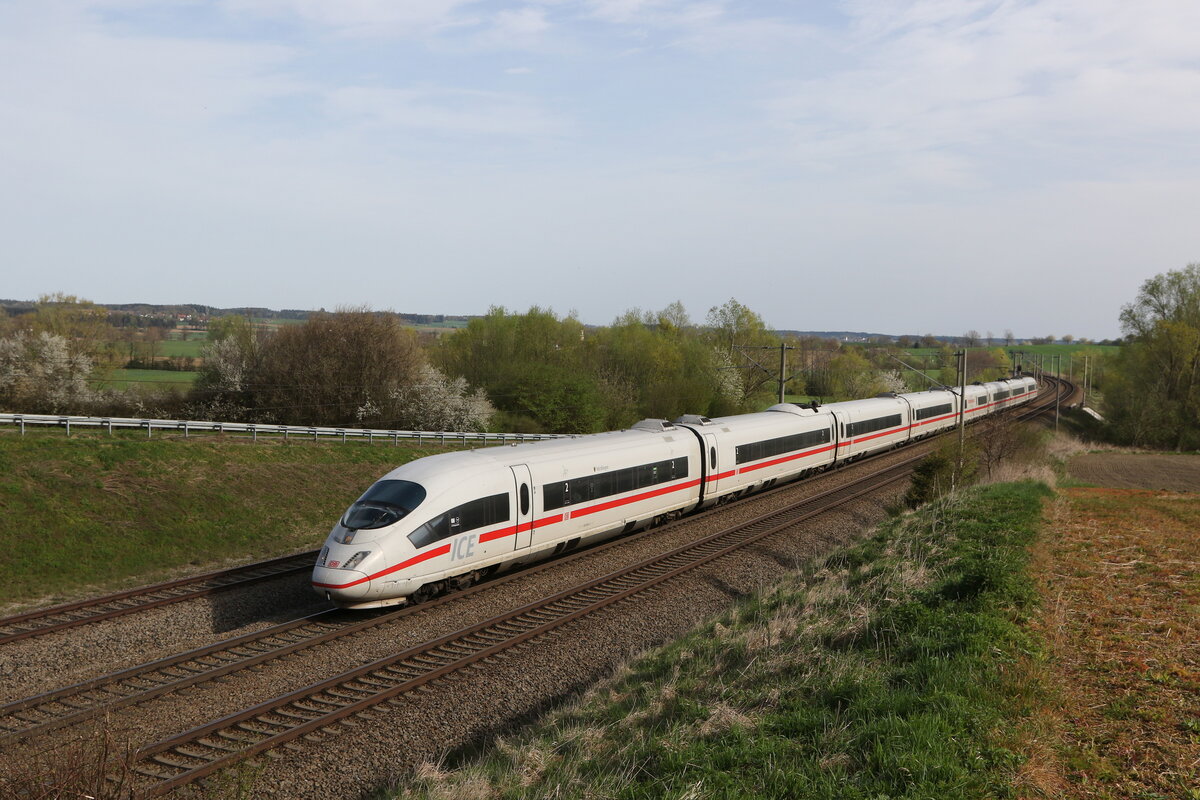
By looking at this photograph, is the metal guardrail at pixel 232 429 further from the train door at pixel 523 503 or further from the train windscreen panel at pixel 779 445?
the train door at pixel 523 503

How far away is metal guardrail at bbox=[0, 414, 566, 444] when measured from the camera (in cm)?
3016

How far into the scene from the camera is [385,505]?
16.3 meters

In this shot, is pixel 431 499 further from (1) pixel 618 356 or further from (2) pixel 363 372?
(1) pixel 618 356

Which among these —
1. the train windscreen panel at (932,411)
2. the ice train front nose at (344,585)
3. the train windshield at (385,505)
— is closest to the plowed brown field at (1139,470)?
the train windscreen panel at (932,411)

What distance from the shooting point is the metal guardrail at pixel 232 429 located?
3016cm

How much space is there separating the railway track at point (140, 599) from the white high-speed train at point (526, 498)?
3.86 metres

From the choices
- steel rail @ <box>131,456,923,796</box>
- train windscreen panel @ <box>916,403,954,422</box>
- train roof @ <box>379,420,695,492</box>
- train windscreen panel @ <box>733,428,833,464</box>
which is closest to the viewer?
steel rail @ <box>131,456,923,796</box>

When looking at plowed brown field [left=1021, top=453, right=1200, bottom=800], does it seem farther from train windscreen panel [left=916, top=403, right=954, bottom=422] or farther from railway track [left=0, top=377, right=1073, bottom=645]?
train windscreen panel [left=916, top=403, right=954, bottom=422]

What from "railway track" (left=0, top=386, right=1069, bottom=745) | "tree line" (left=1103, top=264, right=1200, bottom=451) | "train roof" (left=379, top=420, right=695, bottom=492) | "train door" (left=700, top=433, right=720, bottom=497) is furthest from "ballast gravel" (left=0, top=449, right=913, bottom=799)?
"tree line" (left=1103, top=264, right=1200, bottom=451)

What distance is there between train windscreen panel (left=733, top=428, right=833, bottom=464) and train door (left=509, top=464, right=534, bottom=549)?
1073 centimetres

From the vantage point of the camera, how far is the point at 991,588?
41.9ft

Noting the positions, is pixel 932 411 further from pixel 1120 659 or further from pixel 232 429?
pixel 1120 659

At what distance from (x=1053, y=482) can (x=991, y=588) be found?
18.4m

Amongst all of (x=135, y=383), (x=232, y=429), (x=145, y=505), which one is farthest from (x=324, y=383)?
(x=145, y=505)
